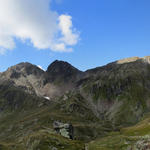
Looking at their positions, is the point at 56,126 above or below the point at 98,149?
above

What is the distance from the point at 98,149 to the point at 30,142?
141 feet

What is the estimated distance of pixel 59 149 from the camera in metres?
110

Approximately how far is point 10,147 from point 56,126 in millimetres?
40555

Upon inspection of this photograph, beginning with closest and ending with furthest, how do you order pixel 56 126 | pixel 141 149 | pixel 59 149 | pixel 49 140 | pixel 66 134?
pixel 141 149
pixel 59 149
pixel 49 140
pixel 66 134
pixel 56 126

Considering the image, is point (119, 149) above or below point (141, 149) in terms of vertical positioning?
below

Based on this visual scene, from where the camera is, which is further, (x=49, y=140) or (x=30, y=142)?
(x=30, y=142)

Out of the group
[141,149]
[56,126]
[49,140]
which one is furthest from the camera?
[56,126]

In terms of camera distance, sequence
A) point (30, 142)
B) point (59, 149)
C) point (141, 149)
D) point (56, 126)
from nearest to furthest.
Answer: point (141, 149)
point (59, 149)
point (30, 142)
point (56, 126)

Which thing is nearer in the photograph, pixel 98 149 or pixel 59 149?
pixel 59 149

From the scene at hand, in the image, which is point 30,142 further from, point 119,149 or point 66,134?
point 119,149

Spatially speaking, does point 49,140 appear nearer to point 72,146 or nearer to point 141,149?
point 72,146

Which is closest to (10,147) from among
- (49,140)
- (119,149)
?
(49,140)

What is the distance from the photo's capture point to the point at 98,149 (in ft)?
408

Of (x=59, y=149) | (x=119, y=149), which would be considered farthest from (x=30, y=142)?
(x=119, y=149)
